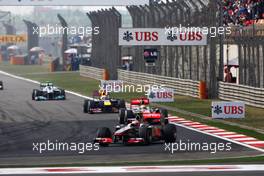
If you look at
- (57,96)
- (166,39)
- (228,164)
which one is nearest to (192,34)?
(166,39)

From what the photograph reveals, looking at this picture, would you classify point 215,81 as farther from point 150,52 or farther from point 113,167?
point 113,167

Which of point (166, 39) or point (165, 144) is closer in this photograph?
point (165, 144)

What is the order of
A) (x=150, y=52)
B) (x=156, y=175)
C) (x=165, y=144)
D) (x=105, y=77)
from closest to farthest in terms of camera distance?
(x=156, y=175), (x=165, y=144), (x=150, y=52), (x=105, y=77)

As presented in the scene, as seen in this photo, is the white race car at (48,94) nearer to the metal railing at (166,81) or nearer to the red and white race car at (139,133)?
the metal railing at (166,81)

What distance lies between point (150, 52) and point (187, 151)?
1013 inches

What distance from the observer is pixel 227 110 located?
98.7 feet

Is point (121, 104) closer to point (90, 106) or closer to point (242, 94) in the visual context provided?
point (90, 106)

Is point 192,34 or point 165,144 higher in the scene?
point 192,34

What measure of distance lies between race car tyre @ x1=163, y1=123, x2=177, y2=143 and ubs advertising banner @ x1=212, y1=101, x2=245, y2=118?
298 inches

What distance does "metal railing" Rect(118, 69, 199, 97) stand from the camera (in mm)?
42688

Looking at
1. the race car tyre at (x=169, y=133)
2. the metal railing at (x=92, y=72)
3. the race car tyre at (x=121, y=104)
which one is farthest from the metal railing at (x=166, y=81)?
the race car tyre at (x=169, y=133)

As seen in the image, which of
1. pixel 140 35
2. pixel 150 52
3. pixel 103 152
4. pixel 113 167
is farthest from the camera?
pixel 150 52

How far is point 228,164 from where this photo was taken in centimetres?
1816

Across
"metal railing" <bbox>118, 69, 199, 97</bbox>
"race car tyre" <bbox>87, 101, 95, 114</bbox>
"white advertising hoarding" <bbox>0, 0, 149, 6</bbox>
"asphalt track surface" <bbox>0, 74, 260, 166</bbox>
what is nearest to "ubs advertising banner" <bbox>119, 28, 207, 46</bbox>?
"metal railing" <bbox>118, 69, 199, 97</bbox>
